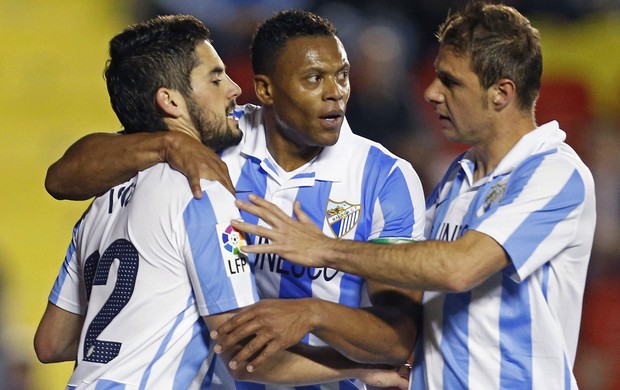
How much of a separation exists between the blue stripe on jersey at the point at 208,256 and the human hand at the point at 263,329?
62mm

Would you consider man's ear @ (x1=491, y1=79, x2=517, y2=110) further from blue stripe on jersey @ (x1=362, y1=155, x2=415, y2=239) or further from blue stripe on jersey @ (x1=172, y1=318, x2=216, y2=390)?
blue stripe on jersey @ (x1=172, y1=318, x2=216, y2=390)

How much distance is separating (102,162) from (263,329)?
84cm

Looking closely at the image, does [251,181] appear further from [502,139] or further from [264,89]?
[502,139]

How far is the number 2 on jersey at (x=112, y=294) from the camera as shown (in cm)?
275

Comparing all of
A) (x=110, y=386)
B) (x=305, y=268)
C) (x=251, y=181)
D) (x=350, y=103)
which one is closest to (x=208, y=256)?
(x=110, y=386)

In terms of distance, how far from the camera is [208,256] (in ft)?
8.91

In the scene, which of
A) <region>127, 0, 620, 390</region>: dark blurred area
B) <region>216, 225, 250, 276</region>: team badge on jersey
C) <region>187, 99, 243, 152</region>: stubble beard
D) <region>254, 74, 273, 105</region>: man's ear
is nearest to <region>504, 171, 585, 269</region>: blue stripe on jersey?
<region>216, 225, 250, 276</region>: team badge on jersey

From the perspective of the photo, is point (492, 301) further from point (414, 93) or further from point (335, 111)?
point (414, 93)

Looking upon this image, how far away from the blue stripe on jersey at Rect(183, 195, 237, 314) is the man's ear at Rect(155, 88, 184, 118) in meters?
0.45

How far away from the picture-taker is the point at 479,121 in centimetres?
316

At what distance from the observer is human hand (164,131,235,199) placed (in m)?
2.82

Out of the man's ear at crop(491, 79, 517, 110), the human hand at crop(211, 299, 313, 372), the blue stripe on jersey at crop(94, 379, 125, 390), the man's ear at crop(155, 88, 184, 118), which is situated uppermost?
the man's ear at crop(491, 79, 517, 110)

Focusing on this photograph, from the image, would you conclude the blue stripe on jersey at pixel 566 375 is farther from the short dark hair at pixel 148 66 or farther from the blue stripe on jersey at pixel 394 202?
the short dark hair at pixel 148 66

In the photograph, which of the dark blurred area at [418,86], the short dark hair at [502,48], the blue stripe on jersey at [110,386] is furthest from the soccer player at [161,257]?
the dark blurred area at [418,86]
